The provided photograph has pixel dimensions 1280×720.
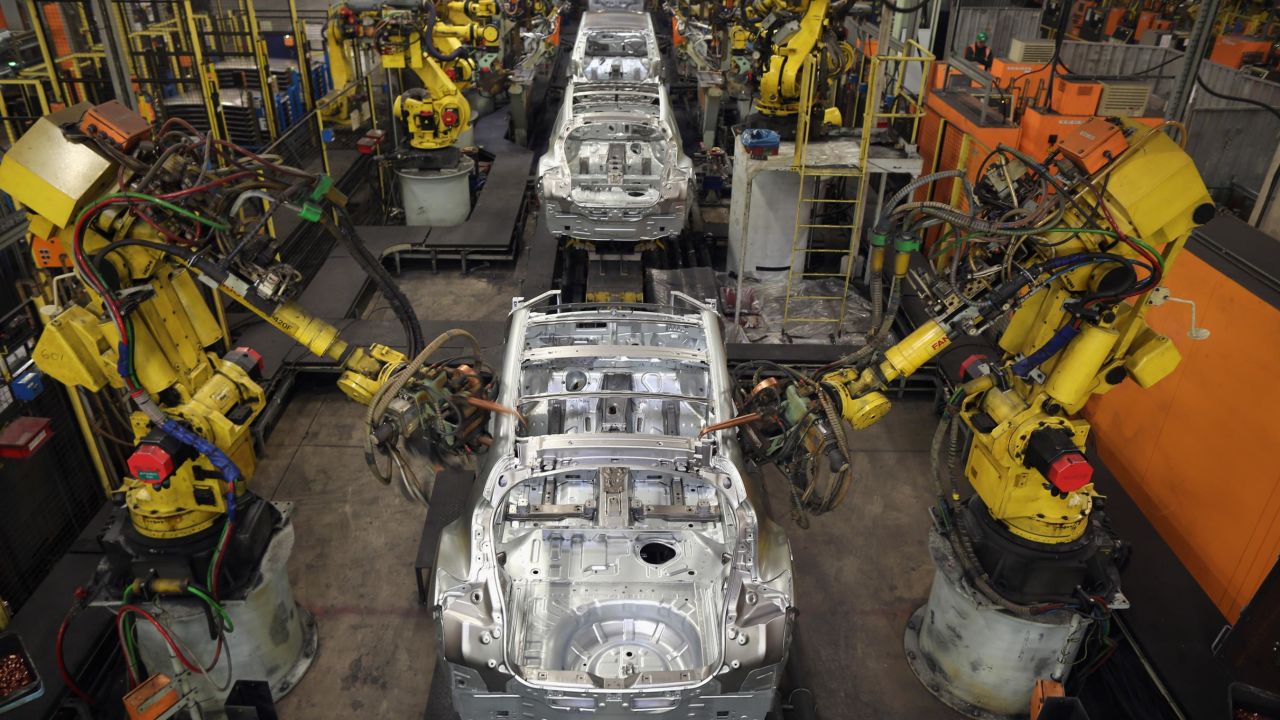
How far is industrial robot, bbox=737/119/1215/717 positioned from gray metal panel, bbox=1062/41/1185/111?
948 cm

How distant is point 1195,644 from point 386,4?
9053 mm

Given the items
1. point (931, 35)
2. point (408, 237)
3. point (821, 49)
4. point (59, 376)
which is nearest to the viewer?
point (59, 376)

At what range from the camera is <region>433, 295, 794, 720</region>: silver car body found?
11.4ft

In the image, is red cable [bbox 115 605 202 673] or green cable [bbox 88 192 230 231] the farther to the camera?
red cable [bbox 115 605 202 673]

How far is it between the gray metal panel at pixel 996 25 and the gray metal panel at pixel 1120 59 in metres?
1.63

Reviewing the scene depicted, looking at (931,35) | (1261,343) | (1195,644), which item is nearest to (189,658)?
(1195,644)

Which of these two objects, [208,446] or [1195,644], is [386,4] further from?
[1195,644]

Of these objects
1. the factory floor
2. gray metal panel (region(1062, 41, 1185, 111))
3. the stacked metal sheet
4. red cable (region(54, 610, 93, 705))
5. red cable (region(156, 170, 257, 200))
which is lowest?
the factory floor

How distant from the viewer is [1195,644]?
15.0 feet

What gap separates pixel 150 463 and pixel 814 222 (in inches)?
289

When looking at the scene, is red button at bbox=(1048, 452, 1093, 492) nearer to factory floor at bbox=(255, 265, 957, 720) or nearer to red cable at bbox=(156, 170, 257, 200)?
factory floor at bbox=(255, 265, 957, 720)

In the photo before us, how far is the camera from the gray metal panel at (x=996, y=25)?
14.2 metres

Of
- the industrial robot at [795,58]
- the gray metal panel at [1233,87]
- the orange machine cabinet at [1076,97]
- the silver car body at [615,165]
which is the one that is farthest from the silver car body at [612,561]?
the gray metal panel at [1233,87]

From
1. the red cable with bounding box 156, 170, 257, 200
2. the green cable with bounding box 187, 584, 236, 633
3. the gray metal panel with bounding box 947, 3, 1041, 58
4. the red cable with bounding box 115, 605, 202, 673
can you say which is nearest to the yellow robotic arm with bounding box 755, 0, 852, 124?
the red cable with bounding box 156, 170, 257, 200
